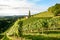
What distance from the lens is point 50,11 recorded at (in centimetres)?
5866

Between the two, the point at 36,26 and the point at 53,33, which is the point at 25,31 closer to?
the point at 36,26

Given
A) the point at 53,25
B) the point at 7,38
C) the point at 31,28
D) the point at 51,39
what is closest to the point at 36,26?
the point at 31,28

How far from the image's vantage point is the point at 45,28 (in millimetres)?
35031

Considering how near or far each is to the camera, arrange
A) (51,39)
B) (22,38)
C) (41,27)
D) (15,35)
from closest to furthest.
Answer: (51,39)
(22,38)
(15,35)
(41,27)

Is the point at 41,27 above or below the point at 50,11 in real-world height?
below

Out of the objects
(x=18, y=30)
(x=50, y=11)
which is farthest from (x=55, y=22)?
(x=50, y=11)

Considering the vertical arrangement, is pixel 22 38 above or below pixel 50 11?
below

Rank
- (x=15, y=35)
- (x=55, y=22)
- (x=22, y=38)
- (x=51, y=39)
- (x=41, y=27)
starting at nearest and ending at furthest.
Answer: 1. (x=51, y=39)
2. (x=22, y=38)
3. (x=15, y=35)
4. (x=41, y=27)
5. (x=55, y=22)

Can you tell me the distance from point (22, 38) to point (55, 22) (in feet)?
34.0

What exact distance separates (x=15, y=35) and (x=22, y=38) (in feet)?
8.84

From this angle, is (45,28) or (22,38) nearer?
(22,38)

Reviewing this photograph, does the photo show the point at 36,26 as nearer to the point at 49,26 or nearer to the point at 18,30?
the point at 49,26

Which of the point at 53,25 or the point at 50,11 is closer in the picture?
the point at 53,25

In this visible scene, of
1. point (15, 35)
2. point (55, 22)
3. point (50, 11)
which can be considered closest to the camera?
point (15, 35)
